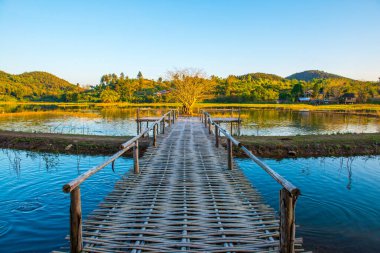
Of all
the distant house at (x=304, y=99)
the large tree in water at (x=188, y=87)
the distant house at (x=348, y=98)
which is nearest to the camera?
the large tree in water at (x=188, y=87)

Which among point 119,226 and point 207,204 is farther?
point 207,204

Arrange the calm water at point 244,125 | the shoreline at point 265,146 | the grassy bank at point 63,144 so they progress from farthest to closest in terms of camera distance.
A: the calm water at point 244,125
the grassy bank at point 63,144
the shoreline at point 265,146

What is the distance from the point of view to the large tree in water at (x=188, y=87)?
31.5 metres

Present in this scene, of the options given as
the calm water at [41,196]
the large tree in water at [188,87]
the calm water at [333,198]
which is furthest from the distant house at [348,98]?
the calm water at [41,196]

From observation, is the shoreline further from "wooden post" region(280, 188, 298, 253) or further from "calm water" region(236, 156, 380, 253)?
"wooden post" region(280, 188, 298, 253)

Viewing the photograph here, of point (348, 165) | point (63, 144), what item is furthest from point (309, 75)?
point (63, 144)

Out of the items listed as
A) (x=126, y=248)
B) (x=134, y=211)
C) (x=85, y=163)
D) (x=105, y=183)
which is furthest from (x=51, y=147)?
(x=126, y=248)

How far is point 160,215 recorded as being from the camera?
14.9ft

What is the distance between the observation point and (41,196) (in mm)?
7797

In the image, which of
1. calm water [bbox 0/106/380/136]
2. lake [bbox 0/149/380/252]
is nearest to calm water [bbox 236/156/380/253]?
lake [bbox 0/149/380/252]

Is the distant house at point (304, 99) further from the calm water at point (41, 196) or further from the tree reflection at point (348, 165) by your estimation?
the calm water at point (41, 196)

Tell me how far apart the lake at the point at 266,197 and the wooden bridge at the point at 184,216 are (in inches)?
60.6

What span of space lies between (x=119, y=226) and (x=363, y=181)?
889 centimetres

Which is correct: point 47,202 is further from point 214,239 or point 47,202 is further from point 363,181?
point 363,181
